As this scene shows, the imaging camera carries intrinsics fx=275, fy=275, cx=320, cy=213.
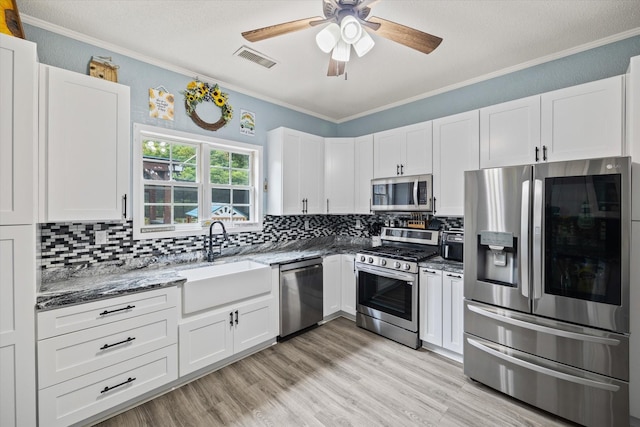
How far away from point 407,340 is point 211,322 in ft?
6.45

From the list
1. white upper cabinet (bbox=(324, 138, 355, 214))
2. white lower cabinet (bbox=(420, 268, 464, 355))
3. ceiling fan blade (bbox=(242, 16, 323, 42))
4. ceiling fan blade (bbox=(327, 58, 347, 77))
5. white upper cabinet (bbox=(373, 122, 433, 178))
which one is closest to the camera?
ceiling fan blade (bbox=(242, 16, 323, 42))

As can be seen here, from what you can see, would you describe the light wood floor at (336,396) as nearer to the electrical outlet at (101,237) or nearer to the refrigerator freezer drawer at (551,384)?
the refrigerator freezer drawer at (551,384)

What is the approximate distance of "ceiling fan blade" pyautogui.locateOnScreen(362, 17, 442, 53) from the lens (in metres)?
1.63

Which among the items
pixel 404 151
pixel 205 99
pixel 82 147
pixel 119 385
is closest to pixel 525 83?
pixel 404 151

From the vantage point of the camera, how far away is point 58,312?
5.64 feet

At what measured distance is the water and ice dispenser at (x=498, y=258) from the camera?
2.09 metres

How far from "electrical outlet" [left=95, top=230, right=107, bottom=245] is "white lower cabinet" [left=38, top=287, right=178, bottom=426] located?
71 centimetres

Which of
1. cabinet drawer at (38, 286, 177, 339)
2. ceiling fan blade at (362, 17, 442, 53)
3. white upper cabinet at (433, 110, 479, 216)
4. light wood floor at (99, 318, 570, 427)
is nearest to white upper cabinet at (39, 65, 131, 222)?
cabinet drawer at (38, 286, 177, 339)

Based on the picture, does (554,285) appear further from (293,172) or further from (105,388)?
(105,388)

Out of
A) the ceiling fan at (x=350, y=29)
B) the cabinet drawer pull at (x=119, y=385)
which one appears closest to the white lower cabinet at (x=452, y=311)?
the ceiling fan at (x=350, y=29)

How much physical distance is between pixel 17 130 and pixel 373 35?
249cm

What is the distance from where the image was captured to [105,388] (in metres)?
1.88

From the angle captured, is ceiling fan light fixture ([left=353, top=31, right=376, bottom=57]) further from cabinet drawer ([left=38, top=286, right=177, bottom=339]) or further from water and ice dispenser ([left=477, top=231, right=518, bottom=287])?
cabinet drawer ([left=38, top=286, right=177, bottom=339])

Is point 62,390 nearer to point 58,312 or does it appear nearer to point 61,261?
point 58,312
